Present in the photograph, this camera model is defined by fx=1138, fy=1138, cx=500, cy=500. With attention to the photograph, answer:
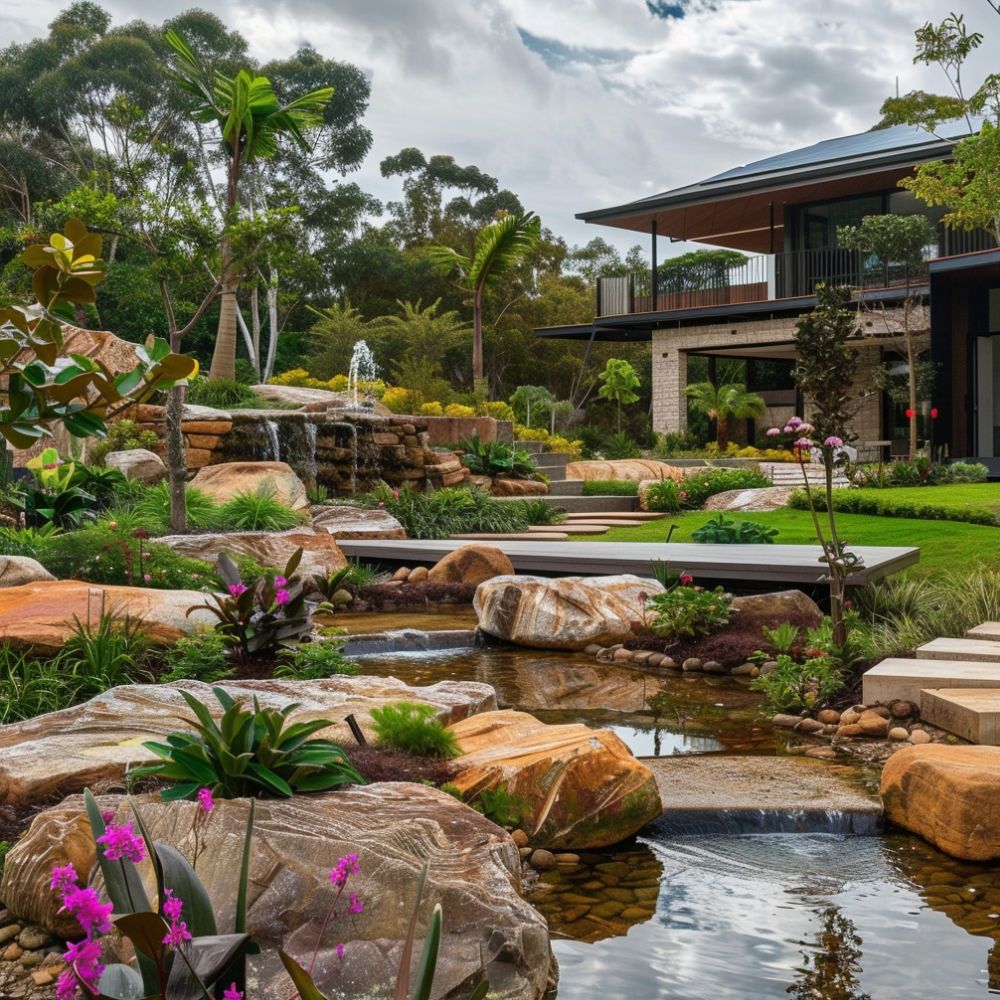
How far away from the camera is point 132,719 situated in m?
4.41

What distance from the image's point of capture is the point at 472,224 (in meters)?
46.1

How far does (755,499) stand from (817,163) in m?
10.3

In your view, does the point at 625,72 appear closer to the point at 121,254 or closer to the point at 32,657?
the point at 121,254

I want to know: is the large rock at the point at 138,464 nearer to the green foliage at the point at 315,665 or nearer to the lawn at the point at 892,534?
the lawn at the point at 892,534

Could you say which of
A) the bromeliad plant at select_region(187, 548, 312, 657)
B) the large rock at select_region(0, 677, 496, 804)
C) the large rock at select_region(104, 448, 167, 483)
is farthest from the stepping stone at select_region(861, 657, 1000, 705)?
the large rock at select_region(104, 448, 167, 483)

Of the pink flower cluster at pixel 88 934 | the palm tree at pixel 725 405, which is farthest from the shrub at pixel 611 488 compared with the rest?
the pink flower cluster at pixel 88 934

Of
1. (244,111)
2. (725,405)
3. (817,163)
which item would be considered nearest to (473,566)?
(244,111)

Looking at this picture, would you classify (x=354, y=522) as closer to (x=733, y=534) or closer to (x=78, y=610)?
(x=733, y=534)

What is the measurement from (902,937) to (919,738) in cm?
242

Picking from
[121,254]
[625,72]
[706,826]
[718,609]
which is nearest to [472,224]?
[121,254]

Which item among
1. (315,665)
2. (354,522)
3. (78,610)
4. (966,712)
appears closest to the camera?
(966,712)

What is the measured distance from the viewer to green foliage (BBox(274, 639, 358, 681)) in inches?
242

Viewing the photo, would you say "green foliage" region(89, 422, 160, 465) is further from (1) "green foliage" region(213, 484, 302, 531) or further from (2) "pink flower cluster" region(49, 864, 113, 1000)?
(2) "pink flower cluster" region(49, 864, 113, 1000)

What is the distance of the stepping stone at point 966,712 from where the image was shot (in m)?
5.51
